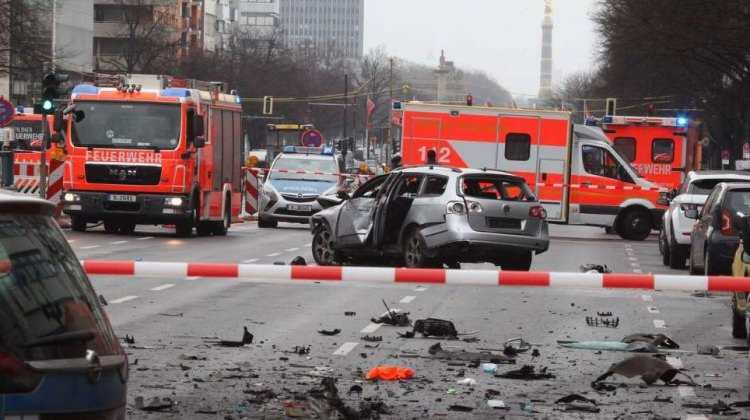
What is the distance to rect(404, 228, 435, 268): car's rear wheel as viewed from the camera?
22.0m

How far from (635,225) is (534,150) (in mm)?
3325

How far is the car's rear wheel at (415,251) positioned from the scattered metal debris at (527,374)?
9.75m

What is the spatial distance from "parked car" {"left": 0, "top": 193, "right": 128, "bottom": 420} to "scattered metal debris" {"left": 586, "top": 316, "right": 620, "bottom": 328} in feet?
36.5

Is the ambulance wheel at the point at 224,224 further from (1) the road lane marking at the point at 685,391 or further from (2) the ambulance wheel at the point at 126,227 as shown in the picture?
(1) the road lane marking at the point at 685,391

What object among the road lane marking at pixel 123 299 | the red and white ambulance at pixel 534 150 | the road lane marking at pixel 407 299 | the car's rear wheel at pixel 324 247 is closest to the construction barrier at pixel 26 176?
the red and white ambulance at pixel 534 150

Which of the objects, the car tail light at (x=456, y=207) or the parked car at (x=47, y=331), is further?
the car tail light at (x=456, y=207)

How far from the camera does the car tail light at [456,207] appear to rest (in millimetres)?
22111

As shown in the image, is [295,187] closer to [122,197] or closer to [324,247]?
[122,197]

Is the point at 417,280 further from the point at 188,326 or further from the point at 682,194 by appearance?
the point at 682,194

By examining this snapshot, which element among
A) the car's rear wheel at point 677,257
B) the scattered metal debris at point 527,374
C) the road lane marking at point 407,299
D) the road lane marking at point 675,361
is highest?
the scattered metal debris at point 527,374

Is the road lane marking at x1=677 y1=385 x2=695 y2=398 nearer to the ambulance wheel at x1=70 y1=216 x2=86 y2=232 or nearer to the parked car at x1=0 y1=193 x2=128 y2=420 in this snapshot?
the parked car at x1=0 y1=193 x2=128 y2=420

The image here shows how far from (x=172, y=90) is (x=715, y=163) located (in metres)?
84.0

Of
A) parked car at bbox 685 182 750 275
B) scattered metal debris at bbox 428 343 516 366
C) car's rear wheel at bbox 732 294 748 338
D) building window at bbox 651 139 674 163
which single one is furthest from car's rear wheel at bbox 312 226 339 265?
building window at bbox 651 139 674 163

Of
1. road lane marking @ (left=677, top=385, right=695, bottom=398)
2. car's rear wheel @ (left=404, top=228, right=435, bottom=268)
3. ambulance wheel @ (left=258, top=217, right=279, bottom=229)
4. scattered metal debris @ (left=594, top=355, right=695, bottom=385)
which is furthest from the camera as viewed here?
ambulance wheel @ (left=258, top=217, right=279, bottom=229)
